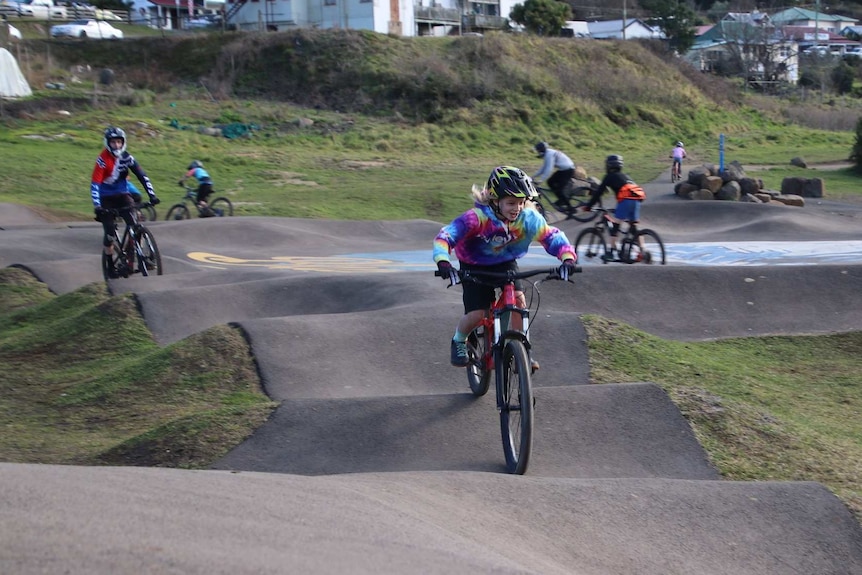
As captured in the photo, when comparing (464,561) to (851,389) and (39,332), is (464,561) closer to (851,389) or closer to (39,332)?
(851,389)

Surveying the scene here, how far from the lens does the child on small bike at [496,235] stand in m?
6.14

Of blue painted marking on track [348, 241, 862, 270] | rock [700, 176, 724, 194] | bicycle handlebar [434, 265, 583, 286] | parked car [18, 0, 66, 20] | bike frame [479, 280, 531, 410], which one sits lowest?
blue painted marking on track [348, 241, 862, 270]

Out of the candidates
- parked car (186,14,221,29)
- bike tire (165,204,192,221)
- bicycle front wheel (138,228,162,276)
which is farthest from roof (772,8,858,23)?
bicycle front wheel (138,228,162,276)

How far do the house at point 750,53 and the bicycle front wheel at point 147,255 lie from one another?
236ft

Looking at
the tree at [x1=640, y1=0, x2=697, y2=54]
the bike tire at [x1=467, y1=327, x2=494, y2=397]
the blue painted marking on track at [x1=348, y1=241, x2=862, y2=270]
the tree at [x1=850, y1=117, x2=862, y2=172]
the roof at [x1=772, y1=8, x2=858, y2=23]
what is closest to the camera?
the bike tire at [x1=467, y1=327, x2=494, y2=397]

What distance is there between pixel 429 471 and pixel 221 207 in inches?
684

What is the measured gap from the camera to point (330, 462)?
20.5ft

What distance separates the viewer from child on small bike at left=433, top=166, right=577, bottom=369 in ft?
20.1

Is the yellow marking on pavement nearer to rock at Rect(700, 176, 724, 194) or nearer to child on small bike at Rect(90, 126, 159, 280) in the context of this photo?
child on small bike at Rect(90, 126, 159, 280)

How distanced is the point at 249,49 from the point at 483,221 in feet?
163

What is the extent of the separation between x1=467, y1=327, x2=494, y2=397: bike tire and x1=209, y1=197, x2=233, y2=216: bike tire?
15.7 m

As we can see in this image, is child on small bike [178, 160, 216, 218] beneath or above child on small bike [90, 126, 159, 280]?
beneath

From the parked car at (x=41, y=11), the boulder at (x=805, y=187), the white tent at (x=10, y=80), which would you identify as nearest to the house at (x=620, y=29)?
the parked car at (x=41, y=11)

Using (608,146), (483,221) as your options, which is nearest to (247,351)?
(483,221)
